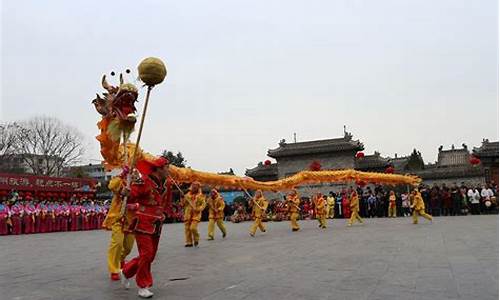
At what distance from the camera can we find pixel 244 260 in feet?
29.3

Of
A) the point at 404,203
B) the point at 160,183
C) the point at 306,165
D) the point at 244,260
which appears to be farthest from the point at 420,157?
the point at 160,183

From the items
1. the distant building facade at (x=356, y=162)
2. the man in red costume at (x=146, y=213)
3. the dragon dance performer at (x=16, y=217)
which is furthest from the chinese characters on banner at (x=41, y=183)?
the man in red costume at (x=146, y=213)

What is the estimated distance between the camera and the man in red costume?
19.3 ft

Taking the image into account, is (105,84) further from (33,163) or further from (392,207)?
(33,163)

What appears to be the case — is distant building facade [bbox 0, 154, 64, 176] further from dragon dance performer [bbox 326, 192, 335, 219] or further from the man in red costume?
the man in red costume

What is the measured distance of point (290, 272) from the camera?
7.20m

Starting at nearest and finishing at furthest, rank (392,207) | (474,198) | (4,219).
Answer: (4,219) < (474,198) < (392,207)

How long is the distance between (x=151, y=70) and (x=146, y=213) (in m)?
1.81

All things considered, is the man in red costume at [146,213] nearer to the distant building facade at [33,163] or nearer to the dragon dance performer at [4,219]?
the dragon dance performer at [4,219]

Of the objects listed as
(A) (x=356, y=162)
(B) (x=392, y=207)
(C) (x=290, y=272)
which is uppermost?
(A) (x=356, y=162)

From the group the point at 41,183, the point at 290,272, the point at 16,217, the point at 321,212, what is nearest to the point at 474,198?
the point at 321,212

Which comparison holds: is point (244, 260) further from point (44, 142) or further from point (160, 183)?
point (44, 142)

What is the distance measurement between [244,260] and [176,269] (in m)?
1.39

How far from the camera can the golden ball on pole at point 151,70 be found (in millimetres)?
6074
